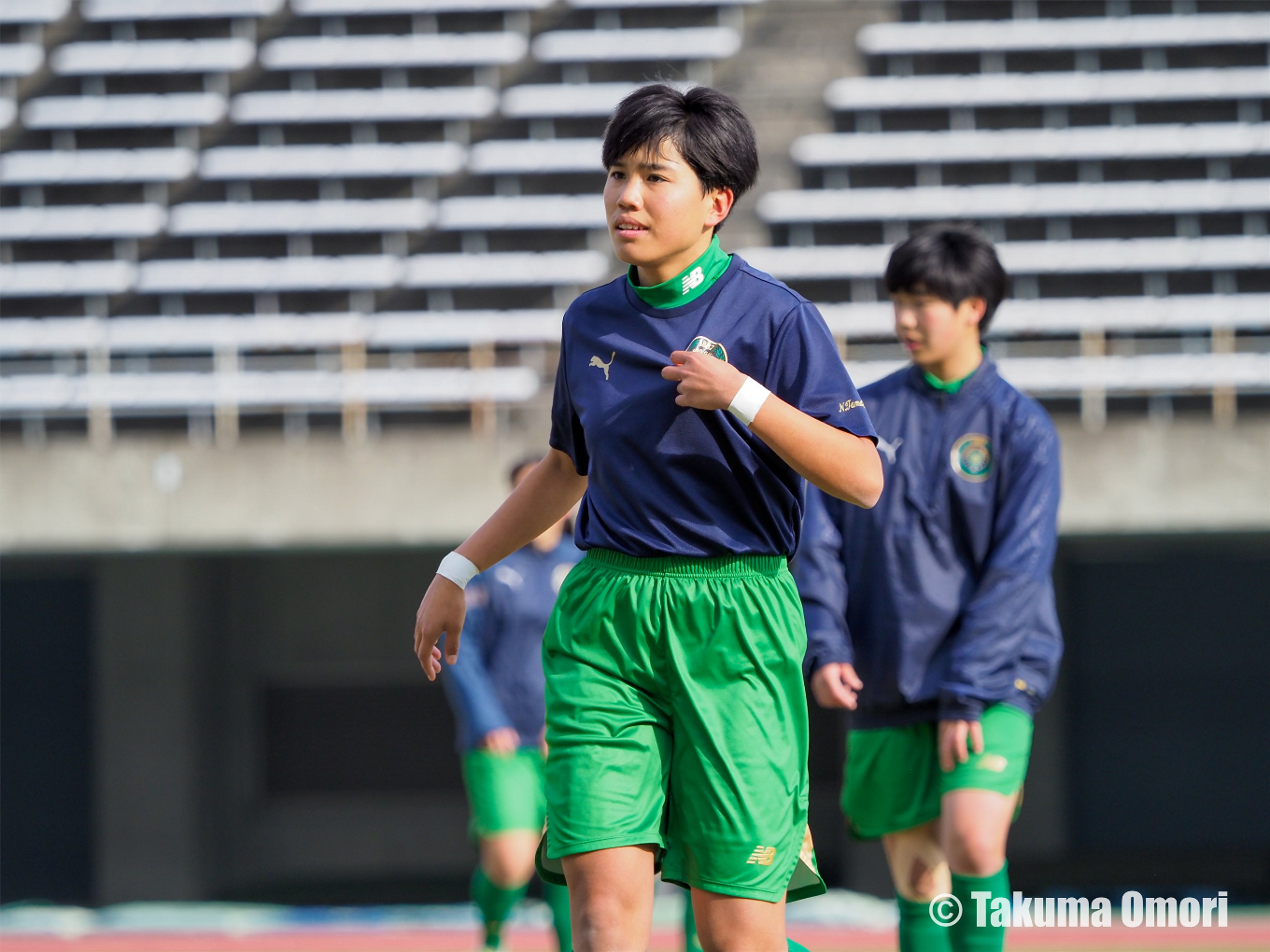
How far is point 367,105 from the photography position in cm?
1418

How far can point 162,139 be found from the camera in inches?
564

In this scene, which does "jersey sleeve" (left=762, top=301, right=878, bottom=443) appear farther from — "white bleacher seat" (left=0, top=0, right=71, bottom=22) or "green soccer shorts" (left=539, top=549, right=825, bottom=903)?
"white bleacher seat" (left=0, top=0, right=71, bottom=22)

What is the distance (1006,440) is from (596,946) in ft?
6.47

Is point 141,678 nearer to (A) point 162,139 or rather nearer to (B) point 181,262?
(B) point 181,262

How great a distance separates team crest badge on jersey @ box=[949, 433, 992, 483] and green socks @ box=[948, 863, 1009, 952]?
991 millimetres

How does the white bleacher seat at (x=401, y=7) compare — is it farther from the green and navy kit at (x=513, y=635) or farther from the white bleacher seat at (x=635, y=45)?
the green and navy kit at (x=513, y=635)

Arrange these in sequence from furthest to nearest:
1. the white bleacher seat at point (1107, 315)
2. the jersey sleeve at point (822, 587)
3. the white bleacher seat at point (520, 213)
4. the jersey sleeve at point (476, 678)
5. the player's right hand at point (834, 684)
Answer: the white bleacher seat at point (520, 213)
the white bleacher seat at point (1107, 315)
the jersey sleeve at point (476, 678)
the jersey sleeve at point (822, 587)
the player's right hand at point (834, 684)

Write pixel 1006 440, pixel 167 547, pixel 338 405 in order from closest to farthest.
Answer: pixel 1006 440 < pixel 167 547 < pixel 338 405

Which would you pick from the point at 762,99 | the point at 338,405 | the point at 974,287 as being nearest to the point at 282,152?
the point at 338,405

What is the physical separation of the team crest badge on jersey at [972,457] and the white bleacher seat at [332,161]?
34.3ft

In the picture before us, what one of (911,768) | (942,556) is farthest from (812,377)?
(911,768)

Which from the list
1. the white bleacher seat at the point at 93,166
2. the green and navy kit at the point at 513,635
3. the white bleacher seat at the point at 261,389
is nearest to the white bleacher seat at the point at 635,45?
the white bleacher seat at the point at 261,389

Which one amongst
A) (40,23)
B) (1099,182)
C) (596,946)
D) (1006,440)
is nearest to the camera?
(596,946)

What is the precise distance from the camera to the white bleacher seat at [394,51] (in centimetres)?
1410
